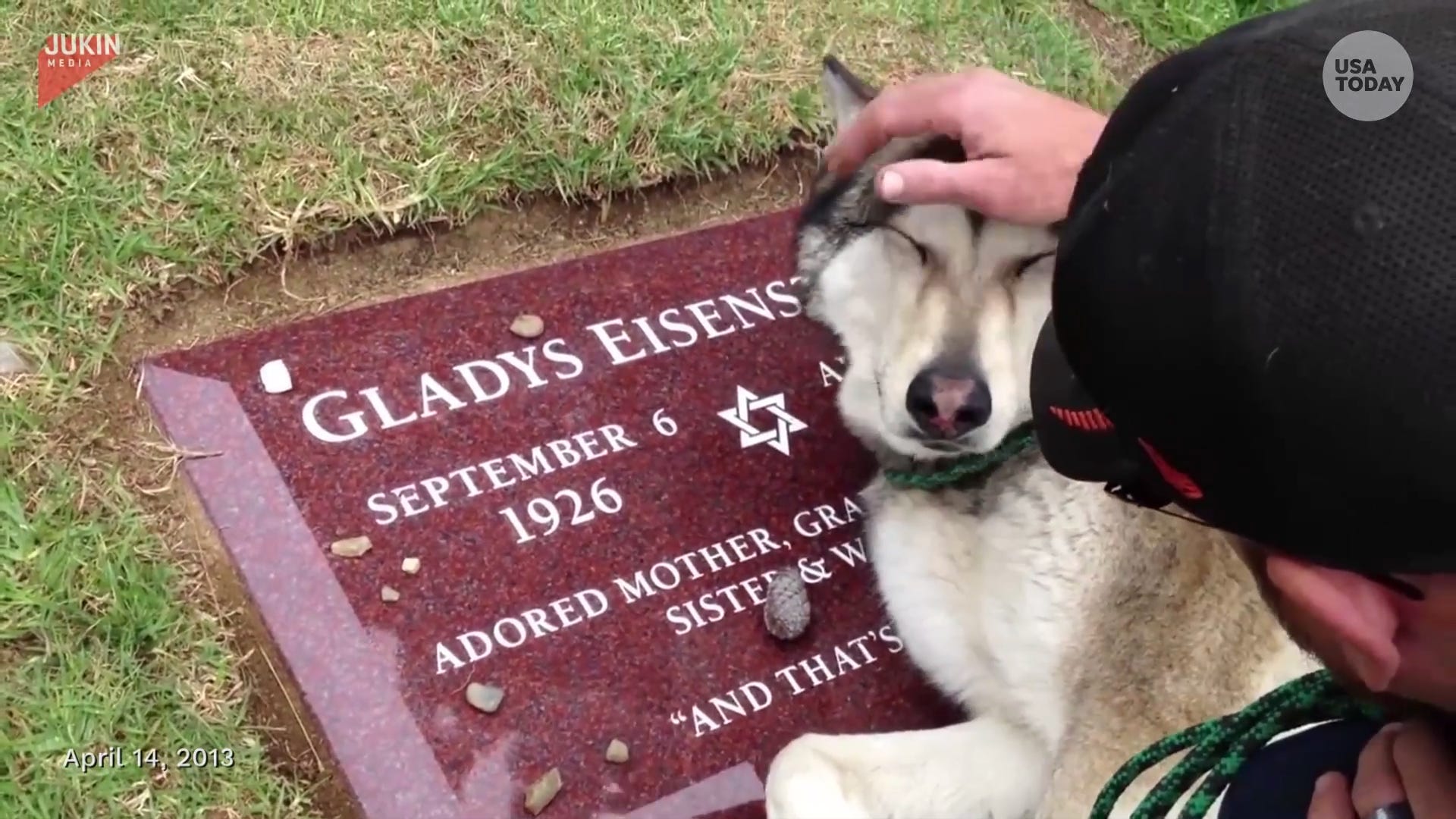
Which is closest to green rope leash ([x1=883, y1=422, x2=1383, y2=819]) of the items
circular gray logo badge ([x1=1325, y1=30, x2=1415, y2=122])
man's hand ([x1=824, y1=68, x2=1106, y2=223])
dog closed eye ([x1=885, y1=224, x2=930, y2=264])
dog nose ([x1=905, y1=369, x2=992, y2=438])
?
circular gray logo badge ([x1=1325, y1=30, x2=1415, y2=122])

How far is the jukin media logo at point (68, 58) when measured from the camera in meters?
3.04

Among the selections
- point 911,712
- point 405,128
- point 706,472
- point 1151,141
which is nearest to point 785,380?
point 706,472

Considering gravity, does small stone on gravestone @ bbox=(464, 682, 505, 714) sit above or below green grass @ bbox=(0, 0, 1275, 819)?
below

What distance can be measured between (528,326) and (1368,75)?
232 cm

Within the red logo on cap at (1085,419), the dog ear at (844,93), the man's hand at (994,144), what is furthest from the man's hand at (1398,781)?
the dog ear at (844,93)

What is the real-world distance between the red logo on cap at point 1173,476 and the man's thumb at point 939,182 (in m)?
1.24

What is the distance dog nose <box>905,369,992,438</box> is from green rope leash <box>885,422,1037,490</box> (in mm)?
112

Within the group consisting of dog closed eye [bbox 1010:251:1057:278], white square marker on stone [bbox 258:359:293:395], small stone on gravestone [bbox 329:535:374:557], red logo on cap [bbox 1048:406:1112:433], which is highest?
red logo on cap [bbox 1048:406:1112:433]

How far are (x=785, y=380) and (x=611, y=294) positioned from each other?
1.72 ft

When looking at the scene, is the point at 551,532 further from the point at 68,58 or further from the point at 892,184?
the point at 68,58

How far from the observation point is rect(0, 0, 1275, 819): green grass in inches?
89.0

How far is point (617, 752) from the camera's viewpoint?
237 centimetres

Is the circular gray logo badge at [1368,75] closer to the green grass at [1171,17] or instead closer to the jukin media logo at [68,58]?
the jukin media logo at [68,58]

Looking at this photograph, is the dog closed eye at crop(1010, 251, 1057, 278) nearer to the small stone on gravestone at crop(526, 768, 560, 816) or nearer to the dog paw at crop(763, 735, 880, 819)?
the dog paw at crop(763, 735, 880, 819)
